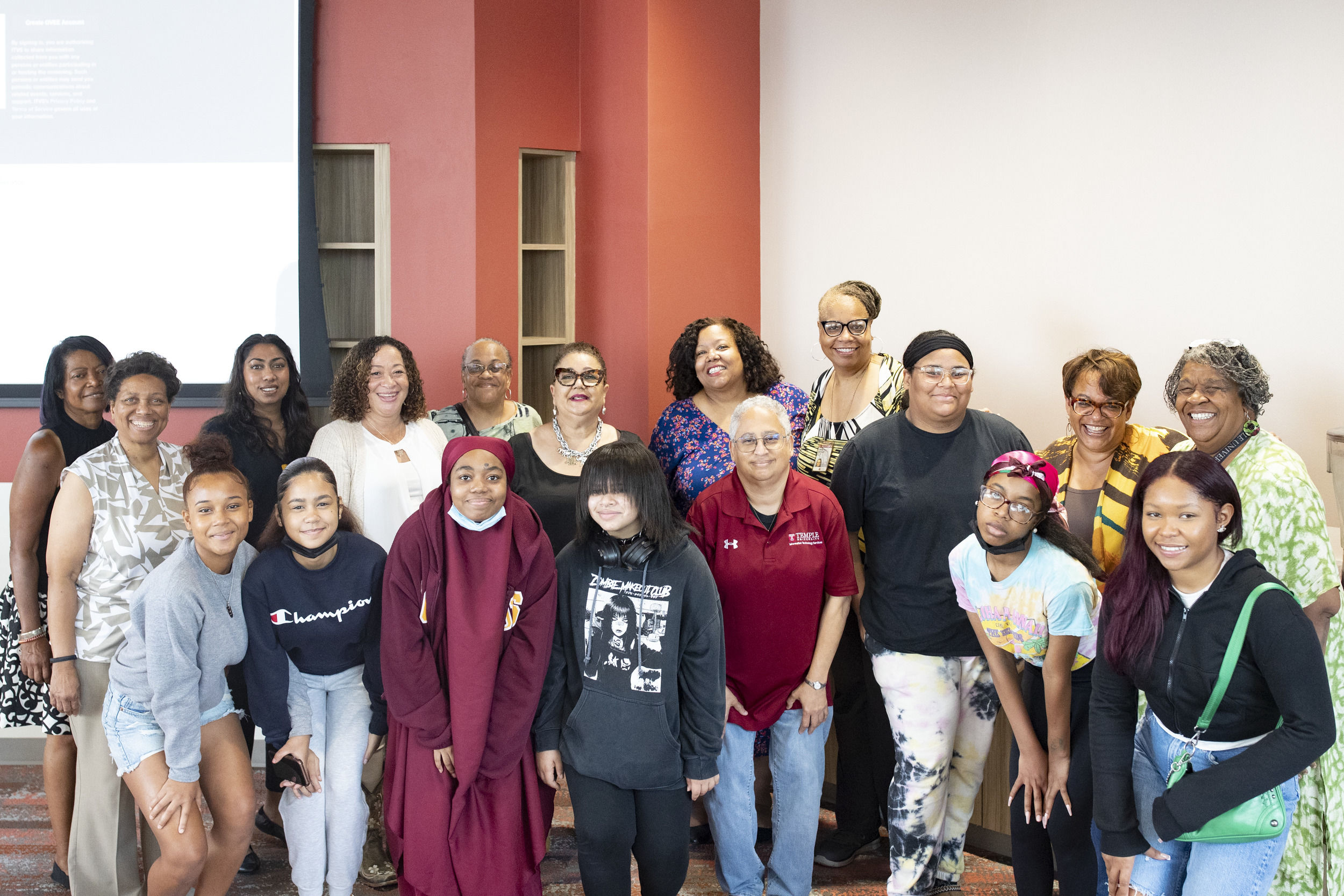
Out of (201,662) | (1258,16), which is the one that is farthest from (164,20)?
(1258,16)

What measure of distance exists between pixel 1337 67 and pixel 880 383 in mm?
2063

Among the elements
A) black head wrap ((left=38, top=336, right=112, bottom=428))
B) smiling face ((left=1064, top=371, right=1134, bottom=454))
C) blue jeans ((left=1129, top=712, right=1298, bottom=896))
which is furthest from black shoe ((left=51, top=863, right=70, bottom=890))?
smiling face ((left=1064, top=371, right=1134, bottom=454))

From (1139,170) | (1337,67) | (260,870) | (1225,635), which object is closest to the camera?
(1225,635)

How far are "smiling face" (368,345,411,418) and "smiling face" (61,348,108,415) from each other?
790 mm

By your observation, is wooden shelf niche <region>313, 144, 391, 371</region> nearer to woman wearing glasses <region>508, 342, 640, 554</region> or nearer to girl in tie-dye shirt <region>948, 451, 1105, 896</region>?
woman wearing glasses <region>508, 342, 640, 554</region>

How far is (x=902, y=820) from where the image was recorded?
2.97 meters

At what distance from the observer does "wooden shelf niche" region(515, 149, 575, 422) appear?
505 centimetres

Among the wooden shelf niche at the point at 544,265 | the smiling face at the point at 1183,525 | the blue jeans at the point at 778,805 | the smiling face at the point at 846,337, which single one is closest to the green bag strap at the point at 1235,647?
the smiling face at the point at 1183,525

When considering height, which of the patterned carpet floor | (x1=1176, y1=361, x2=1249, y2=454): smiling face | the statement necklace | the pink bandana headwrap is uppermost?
(x1=1176, y1=361, x2=1249, y2=454): smiling face

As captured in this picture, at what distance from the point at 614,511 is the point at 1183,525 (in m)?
1.33

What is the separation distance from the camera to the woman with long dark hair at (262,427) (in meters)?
3.35

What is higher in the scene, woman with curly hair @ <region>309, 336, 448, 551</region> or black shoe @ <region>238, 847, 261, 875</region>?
woman with curly hair @ <region>309, 336, 448, 551</region>

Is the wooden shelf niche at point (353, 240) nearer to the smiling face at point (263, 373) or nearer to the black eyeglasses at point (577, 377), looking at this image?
the smiling face at point (263, 373)

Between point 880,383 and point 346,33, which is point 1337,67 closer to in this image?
point 880,383
